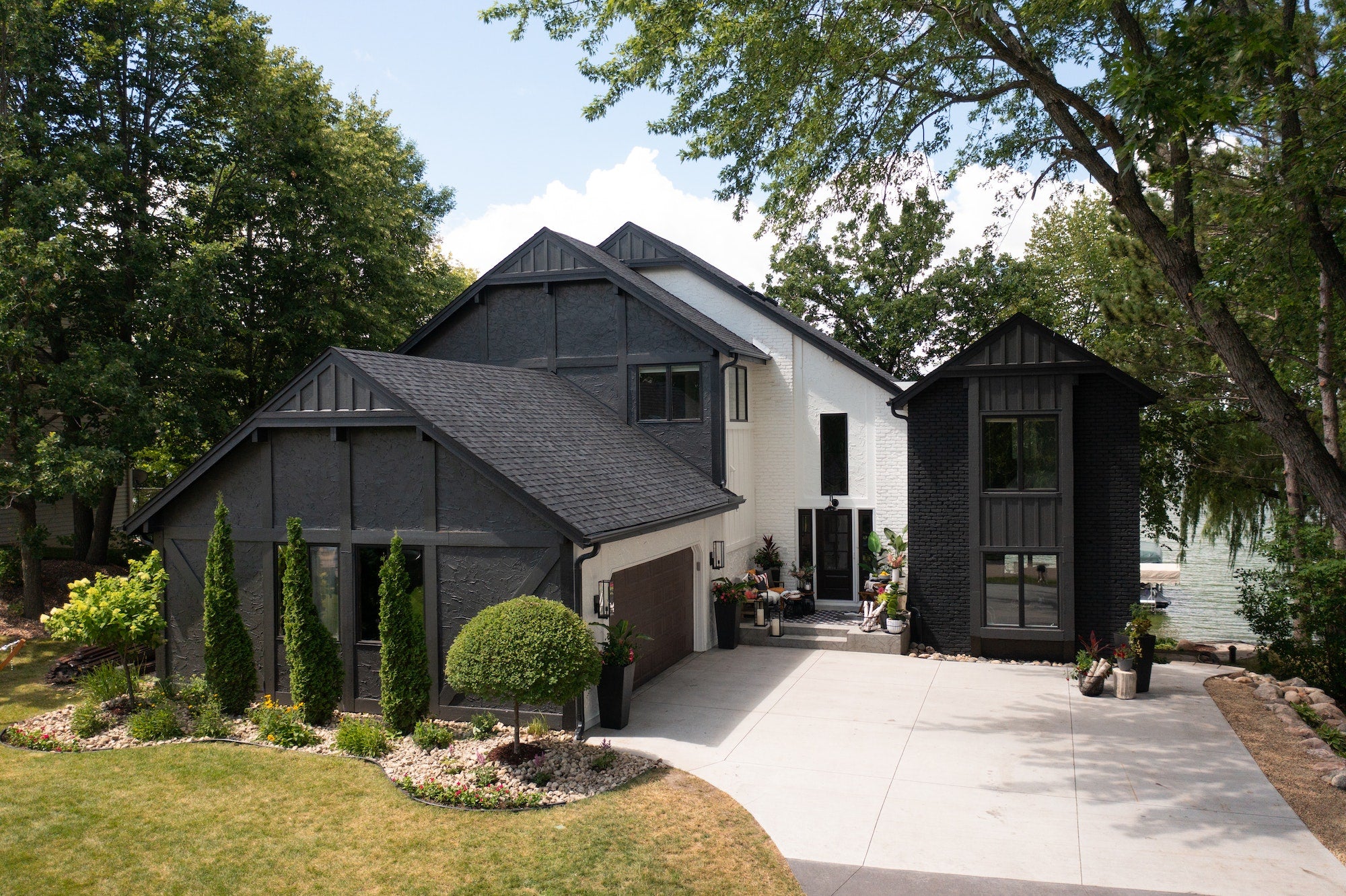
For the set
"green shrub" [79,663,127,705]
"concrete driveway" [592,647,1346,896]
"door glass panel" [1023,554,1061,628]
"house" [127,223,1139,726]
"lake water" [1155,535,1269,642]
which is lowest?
"lake water" [1155,535,1269,642]

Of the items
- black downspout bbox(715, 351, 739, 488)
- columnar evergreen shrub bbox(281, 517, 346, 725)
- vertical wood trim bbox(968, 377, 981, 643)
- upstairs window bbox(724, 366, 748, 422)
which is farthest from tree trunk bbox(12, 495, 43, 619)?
vertical wood trim bbox(968, 377, 981, 643)

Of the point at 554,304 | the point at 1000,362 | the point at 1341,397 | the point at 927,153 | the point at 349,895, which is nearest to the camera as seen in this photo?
the point at 349,895

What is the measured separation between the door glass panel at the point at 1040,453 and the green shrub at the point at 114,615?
50.2 ft

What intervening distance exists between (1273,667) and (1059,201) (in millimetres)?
10357

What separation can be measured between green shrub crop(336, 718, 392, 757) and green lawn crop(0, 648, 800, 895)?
0.19 metres

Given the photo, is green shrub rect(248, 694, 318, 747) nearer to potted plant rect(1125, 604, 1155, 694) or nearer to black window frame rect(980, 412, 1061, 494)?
black window frame rect(980, 412, 1061, 494)

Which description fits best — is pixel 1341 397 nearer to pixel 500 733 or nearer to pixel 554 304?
pixel 554 304

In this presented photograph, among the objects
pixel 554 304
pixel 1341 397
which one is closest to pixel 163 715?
pixel 554 304

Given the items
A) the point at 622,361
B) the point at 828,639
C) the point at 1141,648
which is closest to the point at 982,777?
the point at 1141,648

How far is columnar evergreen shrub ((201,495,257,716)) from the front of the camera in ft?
40.8

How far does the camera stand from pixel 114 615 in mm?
12477

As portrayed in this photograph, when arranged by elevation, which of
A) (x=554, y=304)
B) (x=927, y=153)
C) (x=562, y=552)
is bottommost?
(x=562, y=552)

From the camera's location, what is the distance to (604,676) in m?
12.2

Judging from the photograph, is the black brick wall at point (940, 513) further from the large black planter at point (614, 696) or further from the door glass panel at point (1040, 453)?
the large black planter at point (614, 696)
